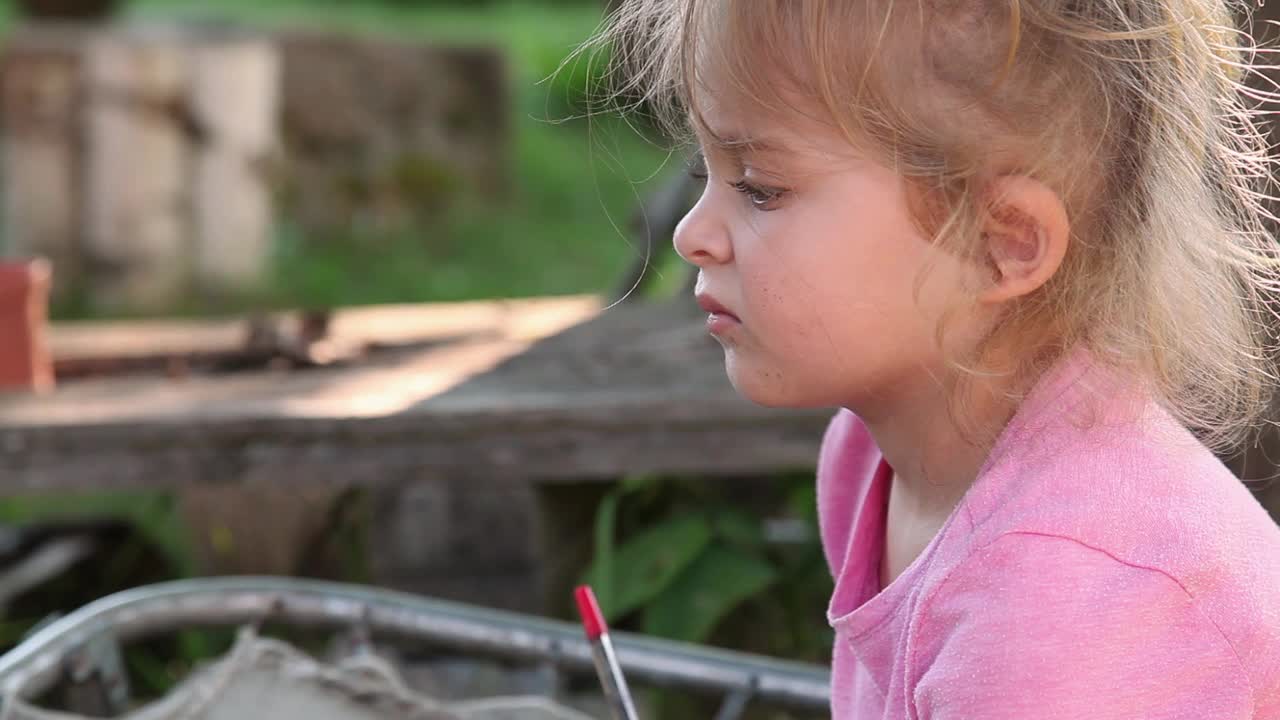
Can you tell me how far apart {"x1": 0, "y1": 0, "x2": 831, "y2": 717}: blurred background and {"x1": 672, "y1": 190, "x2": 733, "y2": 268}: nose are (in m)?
0.15

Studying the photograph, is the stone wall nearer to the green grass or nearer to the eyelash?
the green grass

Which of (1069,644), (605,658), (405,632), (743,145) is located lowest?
(405,632)

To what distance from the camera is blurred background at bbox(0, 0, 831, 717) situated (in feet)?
6.49

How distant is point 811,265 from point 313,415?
3.35 feet

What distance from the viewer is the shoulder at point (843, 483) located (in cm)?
143

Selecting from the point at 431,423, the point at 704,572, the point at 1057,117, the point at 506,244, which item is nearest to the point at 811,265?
the point at 1057,117

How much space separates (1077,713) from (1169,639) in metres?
0.08

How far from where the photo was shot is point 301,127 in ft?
21.1

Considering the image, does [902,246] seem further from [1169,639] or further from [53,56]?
[53,56]

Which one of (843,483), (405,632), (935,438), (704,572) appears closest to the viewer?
(935,438)

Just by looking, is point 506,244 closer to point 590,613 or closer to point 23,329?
point 23,329

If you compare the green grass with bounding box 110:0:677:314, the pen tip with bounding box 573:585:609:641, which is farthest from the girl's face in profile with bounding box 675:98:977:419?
the green grass with bounding box 110:0:677:314

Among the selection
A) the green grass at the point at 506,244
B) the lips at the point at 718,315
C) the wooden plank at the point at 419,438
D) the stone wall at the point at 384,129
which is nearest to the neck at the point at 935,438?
A: the lips at the point at 718,315

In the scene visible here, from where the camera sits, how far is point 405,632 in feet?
5.36
